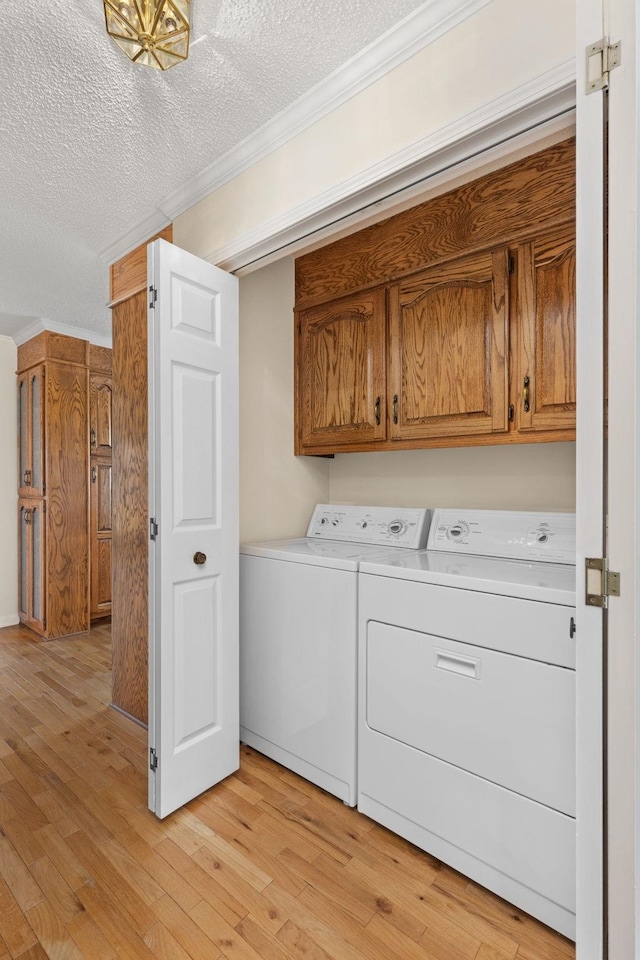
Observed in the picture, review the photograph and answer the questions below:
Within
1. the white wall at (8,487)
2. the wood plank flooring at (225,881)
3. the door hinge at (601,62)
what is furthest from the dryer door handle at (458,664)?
the white wall at (8,487)

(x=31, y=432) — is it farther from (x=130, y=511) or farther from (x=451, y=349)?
(x=451, y=349)

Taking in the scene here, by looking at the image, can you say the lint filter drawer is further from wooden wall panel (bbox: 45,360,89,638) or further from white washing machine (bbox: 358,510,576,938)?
wooden wall panel (bbox: 45,360,89,638)

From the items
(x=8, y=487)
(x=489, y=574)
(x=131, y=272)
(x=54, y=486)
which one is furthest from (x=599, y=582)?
(x=8, y=487)

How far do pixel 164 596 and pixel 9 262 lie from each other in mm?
2432

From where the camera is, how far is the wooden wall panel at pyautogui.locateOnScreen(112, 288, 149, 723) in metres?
2.44

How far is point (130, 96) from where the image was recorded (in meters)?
1.62

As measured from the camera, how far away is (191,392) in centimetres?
183

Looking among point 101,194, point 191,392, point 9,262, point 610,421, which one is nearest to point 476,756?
point 610,421

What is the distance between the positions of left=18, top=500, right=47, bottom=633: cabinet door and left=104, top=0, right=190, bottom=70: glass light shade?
336 cm

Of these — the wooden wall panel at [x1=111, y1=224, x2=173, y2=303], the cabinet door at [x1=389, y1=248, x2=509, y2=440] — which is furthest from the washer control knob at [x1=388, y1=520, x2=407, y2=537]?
the wooden wall panel at [x1=111, y1=224, x2=173, y2=303]

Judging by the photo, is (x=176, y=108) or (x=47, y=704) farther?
(x=47, y=704)

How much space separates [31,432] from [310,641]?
133 inches

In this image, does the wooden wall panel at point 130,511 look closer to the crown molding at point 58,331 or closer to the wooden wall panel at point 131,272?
the wooden wall panel at point 131,272

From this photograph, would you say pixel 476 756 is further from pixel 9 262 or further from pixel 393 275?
pixel 9 262
